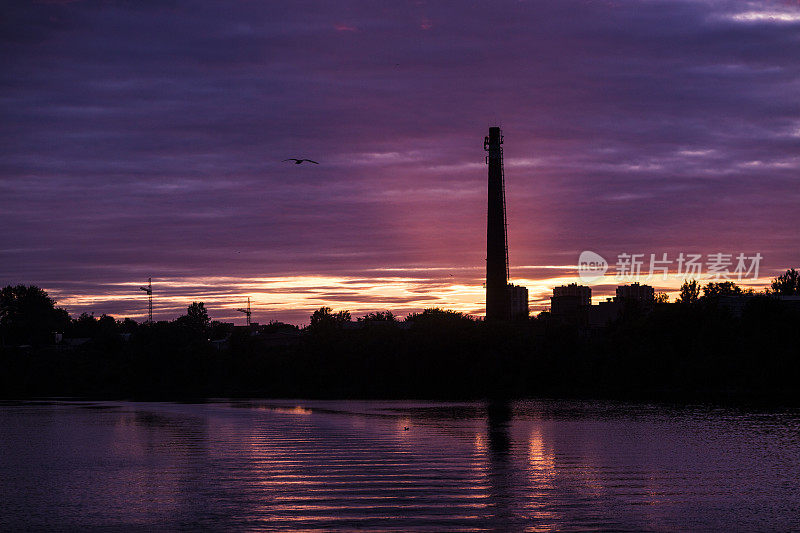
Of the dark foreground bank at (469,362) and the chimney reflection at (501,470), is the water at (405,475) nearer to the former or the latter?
the chimney reflection at (501,470)

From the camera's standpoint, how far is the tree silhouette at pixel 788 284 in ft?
505

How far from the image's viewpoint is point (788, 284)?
15525 centimetres

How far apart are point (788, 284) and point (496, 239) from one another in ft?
233

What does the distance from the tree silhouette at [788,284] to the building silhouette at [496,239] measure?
64.3m

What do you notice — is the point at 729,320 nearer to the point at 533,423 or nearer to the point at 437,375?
the point at 437,375

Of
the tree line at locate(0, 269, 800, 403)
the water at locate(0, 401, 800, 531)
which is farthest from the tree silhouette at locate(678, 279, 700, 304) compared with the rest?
the water at locate(0, 401, 800, 531)


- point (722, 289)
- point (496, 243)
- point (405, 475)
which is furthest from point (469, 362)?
point (405, 475)

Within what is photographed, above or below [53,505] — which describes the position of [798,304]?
above

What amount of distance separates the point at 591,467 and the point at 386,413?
34869 mm

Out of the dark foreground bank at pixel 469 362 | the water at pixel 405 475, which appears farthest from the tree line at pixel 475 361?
the water at pixel 405 475

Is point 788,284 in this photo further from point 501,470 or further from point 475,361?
point 501,470

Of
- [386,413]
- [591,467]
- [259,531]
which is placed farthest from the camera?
[386,413]

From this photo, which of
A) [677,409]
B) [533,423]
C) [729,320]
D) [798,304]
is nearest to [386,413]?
[533,423]

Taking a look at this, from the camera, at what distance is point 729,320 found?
10306 cm
